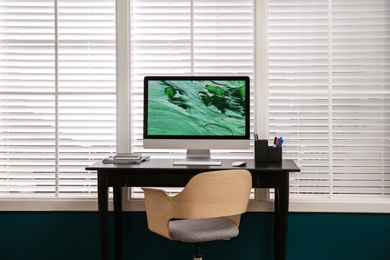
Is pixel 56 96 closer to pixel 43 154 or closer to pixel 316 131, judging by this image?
pixel 43 154

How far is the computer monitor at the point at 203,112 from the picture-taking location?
3.18 meters

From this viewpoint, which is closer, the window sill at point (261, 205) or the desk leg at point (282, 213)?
the desk leg at point (282, 213)

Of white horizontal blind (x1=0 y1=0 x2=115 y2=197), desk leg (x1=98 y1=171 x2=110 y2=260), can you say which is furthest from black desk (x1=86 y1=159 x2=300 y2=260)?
white horizontal blind (x1=0 y1=0 x2=115 y2=197)

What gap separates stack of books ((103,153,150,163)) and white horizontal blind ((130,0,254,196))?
0.24 metres

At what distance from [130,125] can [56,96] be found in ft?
1.85

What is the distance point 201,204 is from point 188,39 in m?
1.35

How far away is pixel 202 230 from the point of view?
268 centimetres

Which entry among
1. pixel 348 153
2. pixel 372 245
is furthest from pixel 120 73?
pixel 372 245

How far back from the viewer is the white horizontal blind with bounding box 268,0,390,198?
3396 millimetres

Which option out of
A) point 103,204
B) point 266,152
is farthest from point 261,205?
point 103,204

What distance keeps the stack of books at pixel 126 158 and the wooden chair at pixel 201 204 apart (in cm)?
40

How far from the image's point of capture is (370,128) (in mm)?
3402

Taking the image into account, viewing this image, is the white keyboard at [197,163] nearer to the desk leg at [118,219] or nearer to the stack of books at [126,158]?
the stack of books at [126,158]

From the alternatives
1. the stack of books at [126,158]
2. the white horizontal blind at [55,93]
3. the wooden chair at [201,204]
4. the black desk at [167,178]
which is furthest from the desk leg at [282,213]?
the white horizontal blind at [55,93]
